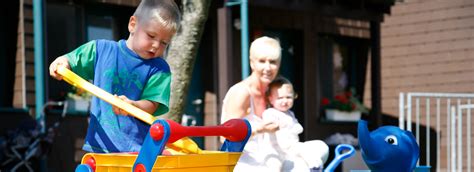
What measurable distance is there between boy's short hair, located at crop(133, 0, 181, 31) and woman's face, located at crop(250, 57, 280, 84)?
884 millimetres

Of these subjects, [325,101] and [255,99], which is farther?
[325,101]

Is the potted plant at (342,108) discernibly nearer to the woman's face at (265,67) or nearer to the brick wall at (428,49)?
the brick wall at (428,49)

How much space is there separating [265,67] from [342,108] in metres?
7.12

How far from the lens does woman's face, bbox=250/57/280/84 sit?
3996 mm

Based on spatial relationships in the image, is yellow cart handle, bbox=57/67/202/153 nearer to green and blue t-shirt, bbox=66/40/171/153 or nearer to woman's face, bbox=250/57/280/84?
green and blue t-shirt, bbox=66/40/171/153

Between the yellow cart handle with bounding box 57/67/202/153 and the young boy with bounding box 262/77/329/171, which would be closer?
the yellow cart handle with bounding box 57/67/202/153

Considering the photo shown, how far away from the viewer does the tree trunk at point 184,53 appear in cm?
482

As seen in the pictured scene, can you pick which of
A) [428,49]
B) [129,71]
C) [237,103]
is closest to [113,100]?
[129,71]

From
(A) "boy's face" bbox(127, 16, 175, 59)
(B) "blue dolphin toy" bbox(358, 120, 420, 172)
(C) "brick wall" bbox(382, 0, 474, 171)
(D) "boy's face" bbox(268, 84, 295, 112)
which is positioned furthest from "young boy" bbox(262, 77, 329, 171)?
(C) "brick wall" bbox(382, 0, 474, 171)

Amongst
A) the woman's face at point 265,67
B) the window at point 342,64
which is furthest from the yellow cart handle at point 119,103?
the window at point 342,64

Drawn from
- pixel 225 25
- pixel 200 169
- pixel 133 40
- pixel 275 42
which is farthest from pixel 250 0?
pixel 200 169

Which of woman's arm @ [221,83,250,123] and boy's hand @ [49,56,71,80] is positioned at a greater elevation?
boy's hand @ [49,56,71,80]

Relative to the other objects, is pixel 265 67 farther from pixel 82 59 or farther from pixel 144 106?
pixel 82 59

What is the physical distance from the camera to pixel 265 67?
3992mm
